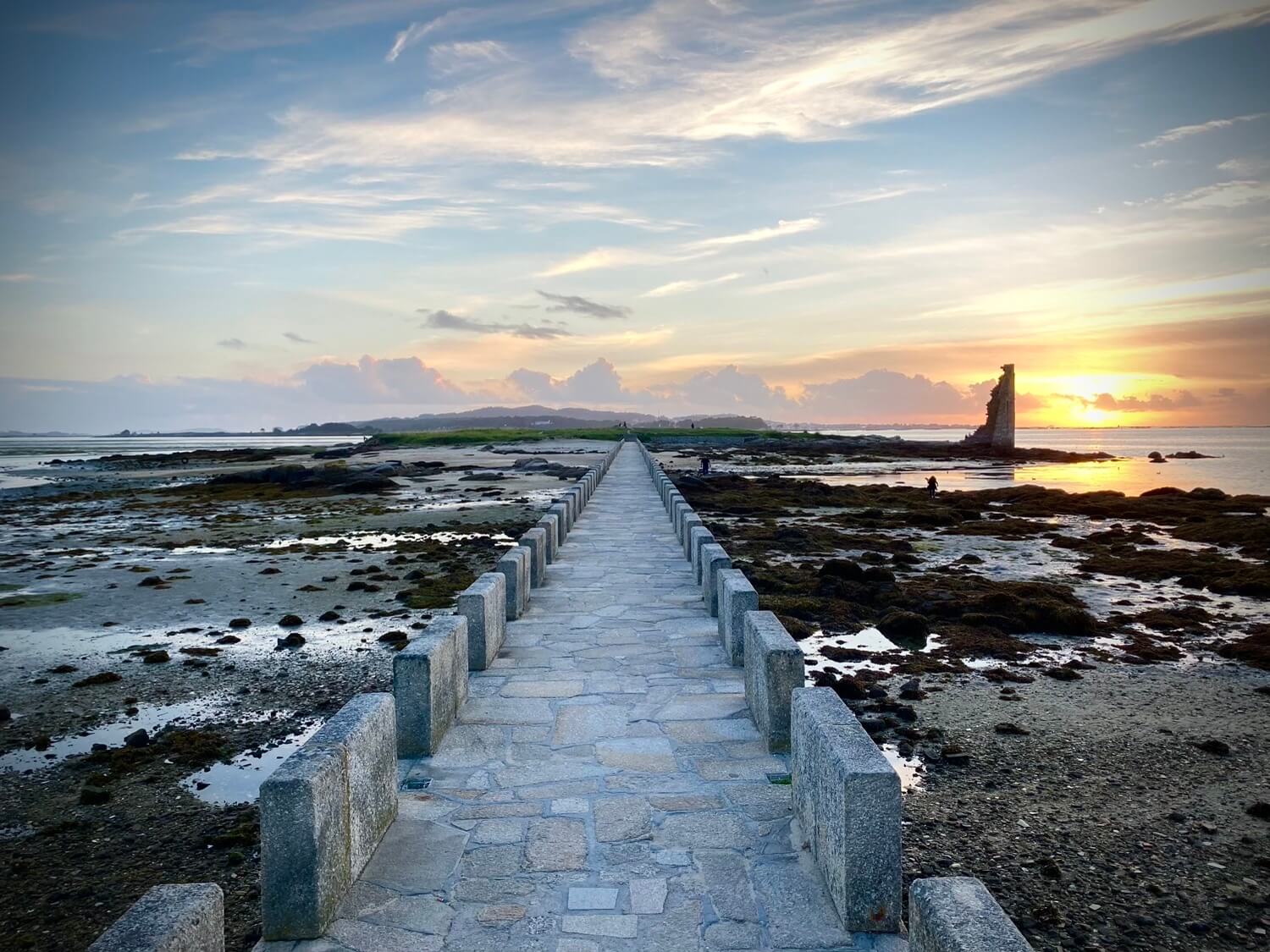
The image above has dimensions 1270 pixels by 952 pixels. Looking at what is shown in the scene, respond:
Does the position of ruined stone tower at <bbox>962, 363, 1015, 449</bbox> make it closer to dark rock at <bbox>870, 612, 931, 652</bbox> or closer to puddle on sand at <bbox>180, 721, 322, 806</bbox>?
dark rock at <bbox>870, 612, 931, 652</bbox>

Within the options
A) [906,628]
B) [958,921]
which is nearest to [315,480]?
[906,628]

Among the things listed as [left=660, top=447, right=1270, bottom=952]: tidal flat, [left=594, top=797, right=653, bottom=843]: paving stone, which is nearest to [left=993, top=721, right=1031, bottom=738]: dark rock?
[left=660, top=447, right=1270, bottom=952]: tidal flat

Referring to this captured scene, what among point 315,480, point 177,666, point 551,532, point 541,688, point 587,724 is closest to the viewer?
point 587,724

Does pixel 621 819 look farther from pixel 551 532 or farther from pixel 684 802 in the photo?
pixel 551 532

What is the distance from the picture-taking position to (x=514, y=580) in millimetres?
9984

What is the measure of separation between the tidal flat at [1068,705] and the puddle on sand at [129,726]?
22.0ft

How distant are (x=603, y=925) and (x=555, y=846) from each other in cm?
79

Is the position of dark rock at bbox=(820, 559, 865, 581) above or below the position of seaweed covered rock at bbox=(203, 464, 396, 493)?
below

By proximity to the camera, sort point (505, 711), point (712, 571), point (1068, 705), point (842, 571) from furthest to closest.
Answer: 1. point (842, 571)
2. point (712, 571)
3. point (1068, 705)
4. point (505, 711)

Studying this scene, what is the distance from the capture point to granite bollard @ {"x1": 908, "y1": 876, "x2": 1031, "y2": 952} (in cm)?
289

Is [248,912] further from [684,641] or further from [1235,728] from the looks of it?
[1235,728]

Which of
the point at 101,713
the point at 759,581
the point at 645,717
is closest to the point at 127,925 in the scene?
the point at 645,717

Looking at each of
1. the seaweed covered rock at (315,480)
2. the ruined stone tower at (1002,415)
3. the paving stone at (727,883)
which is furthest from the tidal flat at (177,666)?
the ruined stone tower at (1002,415)

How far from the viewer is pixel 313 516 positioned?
26.9 m
